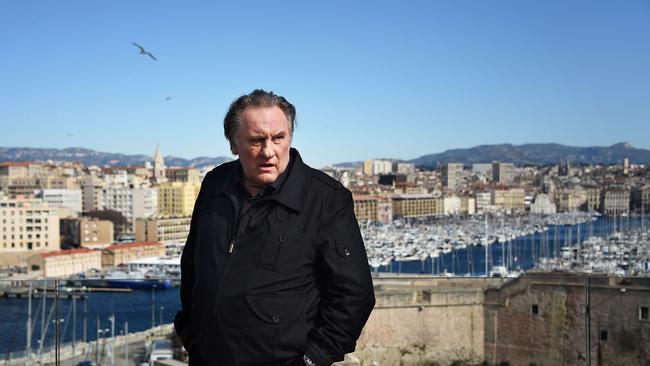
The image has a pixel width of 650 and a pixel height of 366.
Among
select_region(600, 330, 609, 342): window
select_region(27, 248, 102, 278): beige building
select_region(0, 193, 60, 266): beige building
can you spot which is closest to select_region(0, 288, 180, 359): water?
select_region(600, 330, 609, 342): window

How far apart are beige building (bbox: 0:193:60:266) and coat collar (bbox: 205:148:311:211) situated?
113 feet

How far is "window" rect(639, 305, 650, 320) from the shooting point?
18.3 ft

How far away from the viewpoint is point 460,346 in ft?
29.1

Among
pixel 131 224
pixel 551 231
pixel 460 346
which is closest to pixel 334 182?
pixel 460 346

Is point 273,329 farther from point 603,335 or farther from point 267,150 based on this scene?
point 603,335

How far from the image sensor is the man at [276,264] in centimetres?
129

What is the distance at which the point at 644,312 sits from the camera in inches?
229

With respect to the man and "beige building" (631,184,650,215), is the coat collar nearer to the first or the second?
the man

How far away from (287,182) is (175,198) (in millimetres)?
48772

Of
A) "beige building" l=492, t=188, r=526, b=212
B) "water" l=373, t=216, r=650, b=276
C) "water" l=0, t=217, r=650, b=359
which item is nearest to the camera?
"water" l=0, t=217, r=650, b=359

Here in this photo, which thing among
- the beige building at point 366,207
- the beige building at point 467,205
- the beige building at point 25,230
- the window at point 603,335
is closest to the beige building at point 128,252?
the beige building at point 25,230

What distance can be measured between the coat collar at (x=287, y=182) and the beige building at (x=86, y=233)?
37403 mm

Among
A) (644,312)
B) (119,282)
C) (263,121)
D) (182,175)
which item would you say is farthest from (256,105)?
(182,175)

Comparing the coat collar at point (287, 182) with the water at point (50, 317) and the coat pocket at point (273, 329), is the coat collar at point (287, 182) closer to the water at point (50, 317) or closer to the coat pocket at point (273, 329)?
the coat pocket at point (273, 329)
